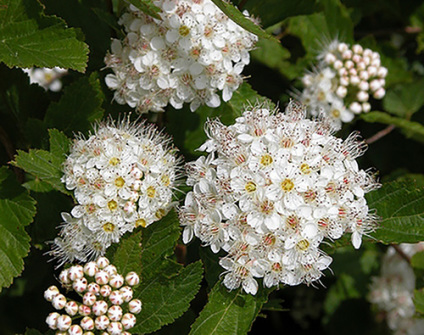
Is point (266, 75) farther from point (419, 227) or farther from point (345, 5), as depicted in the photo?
point (419, 227)

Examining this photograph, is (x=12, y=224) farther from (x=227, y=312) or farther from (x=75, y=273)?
(x=227, y=312)

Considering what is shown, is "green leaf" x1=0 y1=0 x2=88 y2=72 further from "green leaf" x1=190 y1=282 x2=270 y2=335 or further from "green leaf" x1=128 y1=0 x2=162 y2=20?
"green leaf" x1=190 y1=282 x2=270 y2=335

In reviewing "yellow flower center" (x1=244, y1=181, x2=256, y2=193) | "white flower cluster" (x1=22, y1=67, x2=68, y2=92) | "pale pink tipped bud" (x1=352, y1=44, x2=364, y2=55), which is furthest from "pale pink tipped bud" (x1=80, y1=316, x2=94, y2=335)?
"white flower cluster" (x1=22, y1=67, x2=68, y2=92)

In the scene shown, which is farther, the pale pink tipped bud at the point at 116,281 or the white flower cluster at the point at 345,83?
the white flower cluster at the point at 345,83

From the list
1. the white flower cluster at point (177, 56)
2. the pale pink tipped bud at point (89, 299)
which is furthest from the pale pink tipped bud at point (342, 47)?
the pale pink tipped bud at point (89, 299)

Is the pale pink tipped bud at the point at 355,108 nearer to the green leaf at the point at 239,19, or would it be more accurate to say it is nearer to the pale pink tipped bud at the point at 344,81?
the pale pink tipped bud at the point at 344,81

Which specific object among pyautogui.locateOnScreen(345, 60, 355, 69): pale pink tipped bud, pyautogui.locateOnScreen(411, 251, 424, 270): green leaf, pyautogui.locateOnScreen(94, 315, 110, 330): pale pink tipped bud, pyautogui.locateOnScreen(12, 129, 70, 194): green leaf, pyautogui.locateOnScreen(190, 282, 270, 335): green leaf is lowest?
pyautogui.locateOnScreen(411, 251, 424, 270): green leaf

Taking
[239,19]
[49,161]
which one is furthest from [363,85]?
[49,161]
